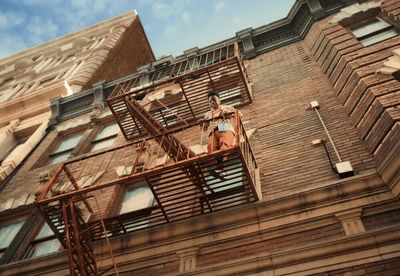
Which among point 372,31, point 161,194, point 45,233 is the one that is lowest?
point 161,194

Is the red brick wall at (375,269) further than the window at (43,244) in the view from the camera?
No

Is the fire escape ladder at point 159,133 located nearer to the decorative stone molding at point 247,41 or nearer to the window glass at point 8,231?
the window glass at point 8,231

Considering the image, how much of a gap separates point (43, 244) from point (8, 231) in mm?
1660

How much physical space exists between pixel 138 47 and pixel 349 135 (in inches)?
888

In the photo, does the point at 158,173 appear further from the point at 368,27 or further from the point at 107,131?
the point at 368,27

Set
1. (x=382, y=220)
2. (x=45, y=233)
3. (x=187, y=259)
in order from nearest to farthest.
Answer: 1. (x=382, y=220)
2. (x=187, y=259)
3. (x=45, y=233)

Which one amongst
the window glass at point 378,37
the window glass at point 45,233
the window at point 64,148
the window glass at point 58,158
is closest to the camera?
the window glass at point 45,233

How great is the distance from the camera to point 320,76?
33.0 feet

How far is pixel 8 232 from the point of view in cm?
966

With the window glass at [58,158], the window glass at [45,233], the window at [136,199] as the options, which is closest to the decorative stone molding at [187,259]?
the window at [136,199]

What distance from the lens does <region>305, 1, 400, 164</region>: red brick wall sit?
A: 654cm

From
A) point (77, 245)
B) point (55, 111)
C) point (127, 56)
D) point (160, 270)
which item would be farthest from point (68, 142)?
point (127, 56)

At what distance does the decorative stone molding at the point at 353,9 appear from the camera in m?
10.9

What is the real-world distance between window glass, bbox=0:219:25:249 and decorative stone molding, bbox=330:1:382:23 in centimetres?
1101
